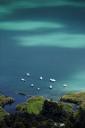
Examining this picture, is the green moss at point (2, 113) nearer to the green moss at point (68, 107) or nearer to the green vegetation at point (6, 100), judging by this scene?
the green vegetation at point (6, 100)

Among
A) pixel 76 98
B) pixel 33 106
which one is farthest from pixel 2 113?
pixel 76 98

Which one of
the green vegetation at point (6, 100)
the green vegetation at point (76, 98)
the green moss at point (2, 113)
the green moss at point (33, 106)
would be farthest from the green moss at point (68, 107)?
the green vegetation at point (6, 100)

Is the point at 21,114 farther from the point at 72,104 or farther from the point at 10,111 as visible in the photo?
the point at 72,104

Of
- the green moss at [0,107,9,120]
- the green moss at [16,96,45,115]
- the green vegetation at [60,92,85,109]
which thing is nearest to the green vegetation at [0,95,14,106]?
the green moss at [16,96,45,115]

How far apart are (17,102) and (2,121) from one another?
5.90 meters

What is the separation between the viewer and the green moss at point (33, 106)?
895 inches

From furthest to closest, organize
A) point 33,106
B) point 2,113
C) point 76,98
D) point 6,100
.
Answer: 1. point 76,98
2. point 6,100
3. point 33,106
4. point 2,113

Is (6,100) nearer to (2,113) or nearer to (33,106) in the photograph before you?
(33,106)

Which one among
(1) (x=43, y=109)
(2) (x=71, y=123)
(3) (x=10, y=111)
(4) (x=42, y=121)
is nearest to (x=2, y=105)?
(3) (x=10, y=111)

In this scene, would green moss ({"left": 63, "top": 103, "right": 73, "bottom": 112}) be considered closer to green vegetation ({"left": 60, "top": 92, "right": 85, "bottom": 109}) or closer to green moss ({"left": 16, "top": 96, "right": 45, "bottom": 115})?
green vegetation ({"left": 60, "top": 92, "right": 85, "bottom": 109})

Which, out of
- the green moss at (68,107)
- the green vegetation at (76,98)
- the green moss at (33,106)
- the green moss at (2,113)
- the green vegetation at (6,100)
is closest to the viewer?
the green moss at (2,113)

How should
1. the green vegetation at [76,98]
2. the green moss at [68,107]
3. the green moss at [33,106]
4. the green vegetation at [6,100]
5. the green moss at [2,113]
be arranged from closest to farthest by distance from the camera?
the green moss at [2,113] < the green moss at [33,106] < the green moss at [68,107] < the green vegetation at [76,98] < the green vegetation at [6,100]

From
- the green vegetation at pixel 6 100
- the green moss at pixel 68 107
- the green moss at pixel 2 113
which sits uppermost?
the green vegetation at pixel 6 100

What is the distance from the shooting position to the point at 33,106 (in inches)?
924
